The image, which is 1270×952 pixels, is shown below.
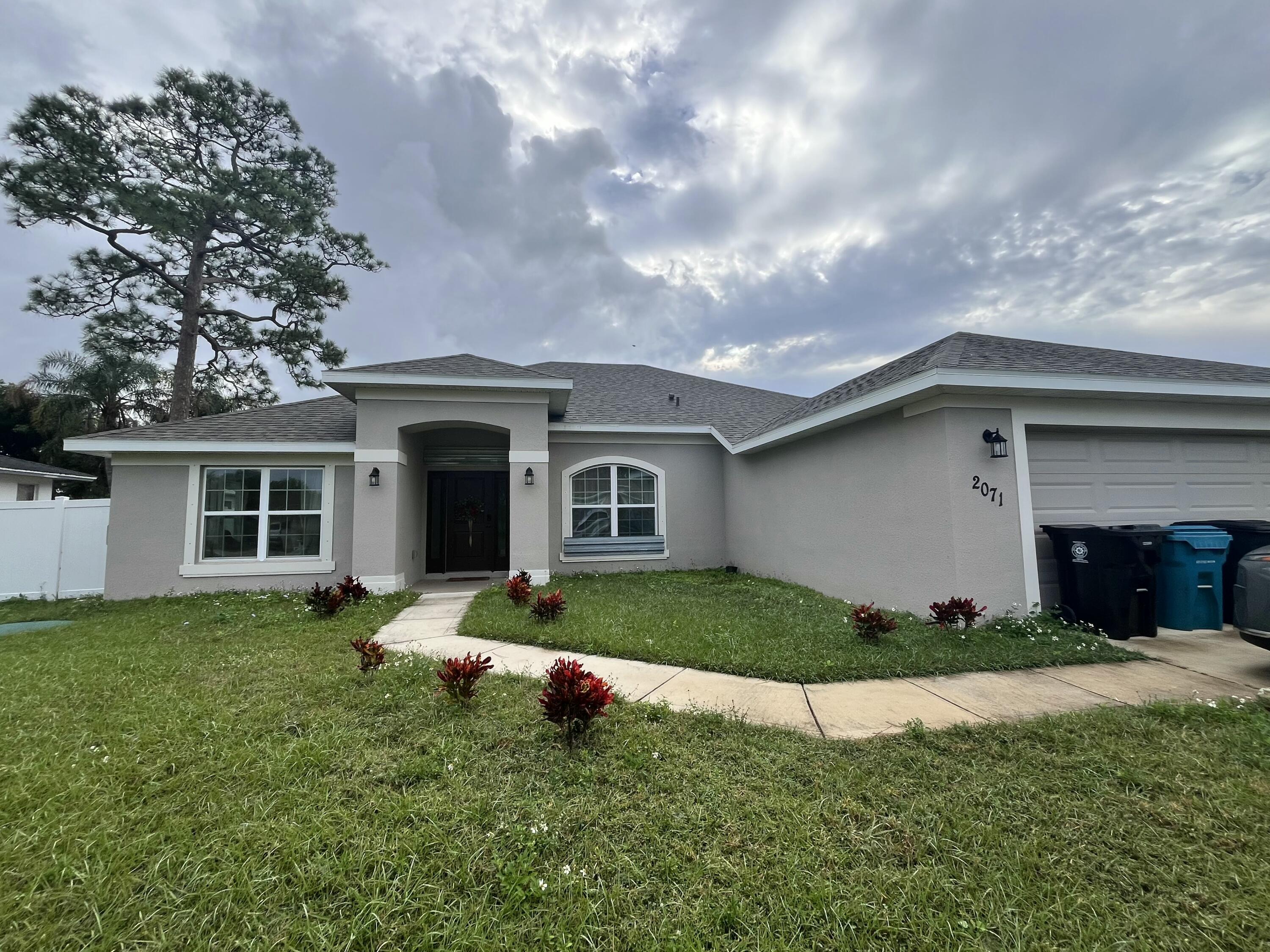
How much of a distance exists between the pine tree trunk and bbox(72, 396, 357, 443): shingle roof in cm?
851

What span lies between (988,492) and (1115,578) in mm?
1374

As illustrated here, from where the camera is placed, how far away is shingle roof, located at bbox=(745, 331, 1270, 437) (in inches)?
214

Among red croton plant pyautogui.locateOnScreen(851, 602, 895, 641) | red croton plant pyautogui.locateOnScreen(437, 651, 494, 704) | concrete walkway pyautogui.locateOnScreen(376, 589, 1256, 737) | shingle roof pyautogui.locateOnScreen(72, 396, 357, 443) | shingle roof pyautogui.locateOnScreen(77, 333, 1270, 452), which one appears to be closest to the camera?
concrete walkway pyautogui.locateOnScreen(376, 589, 1256, 737)

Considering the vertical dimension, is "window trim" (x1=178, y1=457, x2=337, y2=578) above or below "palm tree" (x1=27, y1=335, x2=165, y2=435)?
below

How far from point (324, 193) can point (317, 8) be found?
34.0ft

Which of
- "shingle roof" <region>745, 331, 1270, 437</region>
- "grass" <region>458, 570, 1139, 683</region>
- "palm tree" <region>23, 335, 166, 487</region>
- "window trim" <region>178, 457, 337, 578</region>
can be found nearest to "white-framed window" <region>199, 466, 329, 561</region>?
"window trim" <region>178, 457, 337, 578</region>

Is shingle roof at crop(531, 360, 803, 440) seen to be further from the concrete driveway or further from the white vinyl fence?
the white vinyl fence

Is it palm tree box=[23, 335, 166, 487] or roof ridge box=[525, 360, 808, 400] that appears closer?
roof ridge box=[525, 360, 808, 400]

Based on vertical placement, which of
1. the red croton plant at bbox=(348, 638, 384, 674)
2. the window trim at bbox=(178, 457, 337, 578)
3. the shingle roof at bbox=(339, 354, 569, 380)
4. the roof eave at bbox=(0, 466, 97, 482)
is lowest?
the red croton plant at bbox=(348, 638, 384, 674)

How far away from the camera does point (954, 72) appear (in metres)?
7.15

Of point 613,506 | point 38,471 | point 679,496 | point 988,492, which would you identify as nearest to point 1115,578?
point 988,492

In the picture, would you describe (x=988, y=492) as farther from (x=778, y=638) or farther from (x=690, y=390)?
(x=690, y=390)

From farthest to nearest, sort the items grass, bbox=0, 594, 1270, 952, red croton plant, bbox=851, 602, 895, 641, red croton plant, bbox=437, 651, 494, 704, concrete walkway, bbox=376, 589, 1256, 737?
red croton plant, bbox=851, 602, 895, 641 < red croton plant, bbox=437, 651, 494, 704 < concrete walkway, bbox=376, 589, 1256, 737 < grass, bbox=0, 594, 1270, 952

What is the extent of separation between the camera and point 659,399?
1205cm
